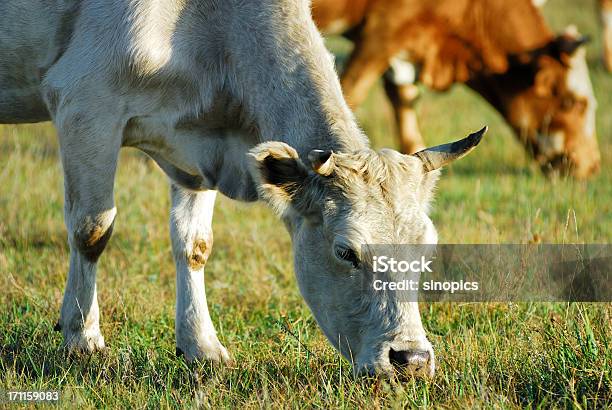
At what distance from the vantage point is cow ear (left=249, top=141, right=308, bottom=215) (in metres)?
4.24

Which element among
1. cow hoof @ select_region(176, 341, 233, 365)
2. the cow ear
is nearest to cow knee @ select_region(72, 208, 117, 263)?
cow hoof @ select_region(176, 341, 233, 365)

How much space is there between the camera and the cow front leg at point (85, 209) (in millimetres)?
5094

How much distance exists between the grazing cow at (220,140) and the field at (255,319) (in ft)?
0.77

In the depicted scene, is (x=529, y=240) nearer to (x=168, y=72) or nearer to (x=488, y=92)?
(x=168, y=72)

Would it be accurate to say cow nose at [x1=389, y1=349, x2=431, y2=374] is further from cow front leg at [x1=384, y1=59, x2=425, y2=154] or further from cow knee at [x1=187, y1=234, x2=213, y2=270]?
cow front leg at [x1=384, y1=59, x2=425, y2=154]

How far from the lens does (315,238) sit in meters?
4.45

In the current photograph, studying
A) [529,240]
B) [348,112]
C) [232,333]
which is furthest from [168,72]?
[529,240]

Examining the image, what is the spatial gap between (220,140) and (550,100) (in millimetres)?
6079

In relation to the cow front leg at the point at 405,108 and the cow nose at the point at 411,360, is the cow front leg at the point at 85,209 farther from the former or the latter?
the cow front leg at the point at 405,108

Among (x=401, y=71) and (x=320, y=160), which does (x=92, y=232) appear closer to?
(x=320, y=160)

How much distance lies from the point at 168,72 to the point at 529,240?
8.65ft

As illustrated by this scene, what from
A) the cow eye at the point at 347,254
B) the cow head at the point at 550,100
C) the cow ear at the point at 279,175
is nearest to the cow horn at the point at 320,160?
the cow ear at the point at 279,175

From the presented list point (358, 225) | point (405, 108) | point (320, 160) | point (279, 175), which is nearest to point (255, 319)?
point (279, 175)

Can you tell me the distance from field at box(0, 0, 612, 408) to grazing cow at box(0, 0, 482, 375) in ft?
0.77
